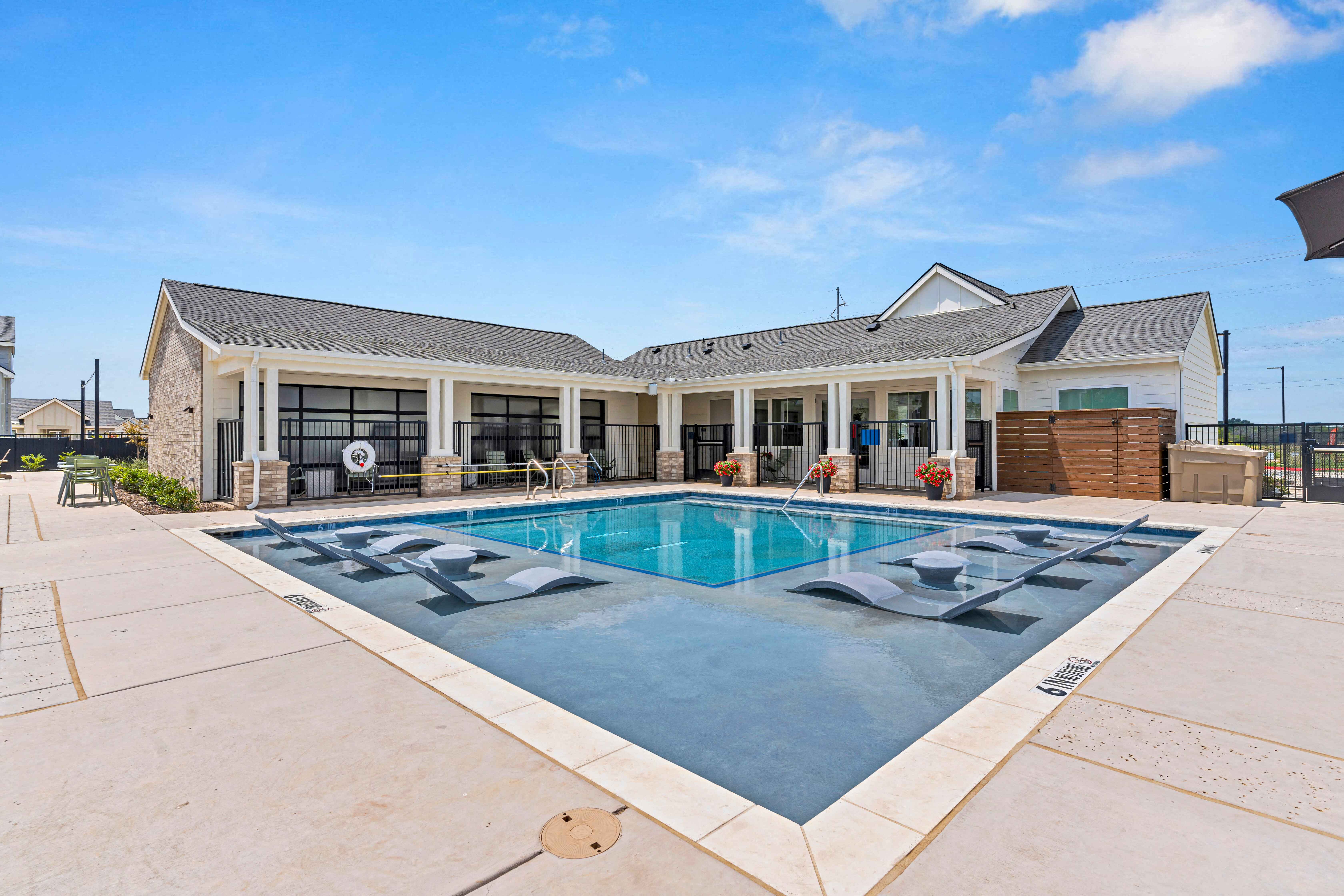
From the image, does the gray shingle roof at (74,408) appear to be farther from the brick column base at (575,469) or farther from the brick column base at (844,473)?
the brick column base at (844,473)

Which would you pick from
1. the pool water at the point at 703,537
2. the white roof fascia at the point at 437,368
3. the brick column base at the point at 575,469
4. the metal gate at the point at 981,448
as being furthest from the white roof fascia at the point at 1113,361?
the brick column base at the point at 575,469

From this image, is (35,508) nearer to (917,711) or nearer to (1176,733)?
(917,711)

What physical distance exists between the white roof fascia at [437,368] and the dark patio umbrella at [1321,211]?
1418cm

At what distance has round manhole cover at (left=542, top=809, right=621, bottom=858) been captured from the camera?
83.4 inches

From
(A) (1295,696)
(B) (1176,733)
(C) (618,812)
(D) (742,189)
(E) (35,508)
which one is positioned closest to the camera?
(C) (618,812)

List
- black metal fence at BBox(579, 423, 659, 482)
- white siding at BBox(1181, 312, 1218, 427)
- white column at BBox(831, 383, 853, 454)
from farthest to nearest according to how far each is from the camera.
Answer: black metal fence at BBox(579, 423, 659, 482) → white column at BBox(831, 383, 853, 454) → white siding at BBox(1181, 312, 1218, 427)

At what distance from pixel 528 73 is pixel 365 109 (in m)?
3.76

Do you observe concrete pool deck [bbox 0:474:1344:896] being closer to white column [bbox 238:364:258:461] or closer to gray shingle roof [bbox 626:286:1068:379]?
white column [bbox 238:364:258:461]

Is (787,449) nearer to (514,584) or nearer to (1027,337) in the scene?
(1027,337)

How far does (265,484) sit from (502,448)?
23.8 ft

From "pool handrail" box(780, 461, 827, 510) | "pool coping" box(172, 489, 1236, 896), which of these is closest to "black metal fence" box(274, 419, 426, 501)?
"pool handrail" box(780, 461, 827, 510)

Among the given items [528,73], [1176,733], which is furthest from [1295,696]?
[528,73]

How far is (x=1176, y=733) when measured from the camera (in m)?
3.04

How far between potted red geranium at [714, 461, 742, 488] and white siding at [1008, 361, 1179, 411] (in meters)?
7.71
